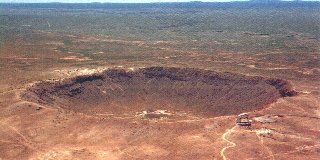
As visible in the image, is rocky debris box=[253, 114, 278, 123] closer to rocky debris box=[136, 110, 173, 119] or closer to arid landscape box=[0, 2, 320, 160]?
arid landscape box=[0, 2, 320, 160]

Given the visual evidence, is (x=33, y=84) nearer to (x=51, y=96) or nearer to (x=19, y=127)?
(x=51, y=96)

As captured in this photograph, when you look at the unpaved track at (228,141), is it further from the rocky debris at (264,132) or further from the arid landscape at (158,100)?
the rocky debris at (264,132)

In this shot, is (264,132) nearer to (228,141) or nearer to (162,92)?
(228,141)

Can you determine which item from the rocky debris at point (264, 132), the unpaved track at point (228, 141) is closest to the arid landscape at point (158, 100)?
the unpaved track at point (228, 141)

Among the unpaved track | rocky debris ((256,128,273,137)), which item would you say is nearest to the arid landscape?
the unpaved track

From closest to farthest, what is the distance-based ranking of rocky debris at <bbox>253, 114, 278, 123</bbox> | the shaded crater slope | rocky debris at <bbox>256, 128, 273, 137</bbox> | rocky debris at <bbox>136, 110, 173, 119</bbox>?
rocky debris at <bbox>256, 128, 273, 137</bbox> < rocky debris at <bbox>253, 114, 278, 123</bbox> < rocky debris at <bbox>136, 110, 173, 119</bbox> < the shaded crater slope

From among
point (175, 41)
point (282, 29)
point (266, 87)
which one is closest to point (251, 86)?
point (266, 87)

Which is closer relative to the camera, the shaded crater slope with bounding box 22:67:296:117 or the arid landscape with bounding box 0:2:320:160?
the arid landscape with bounding box 0:2:320:160
